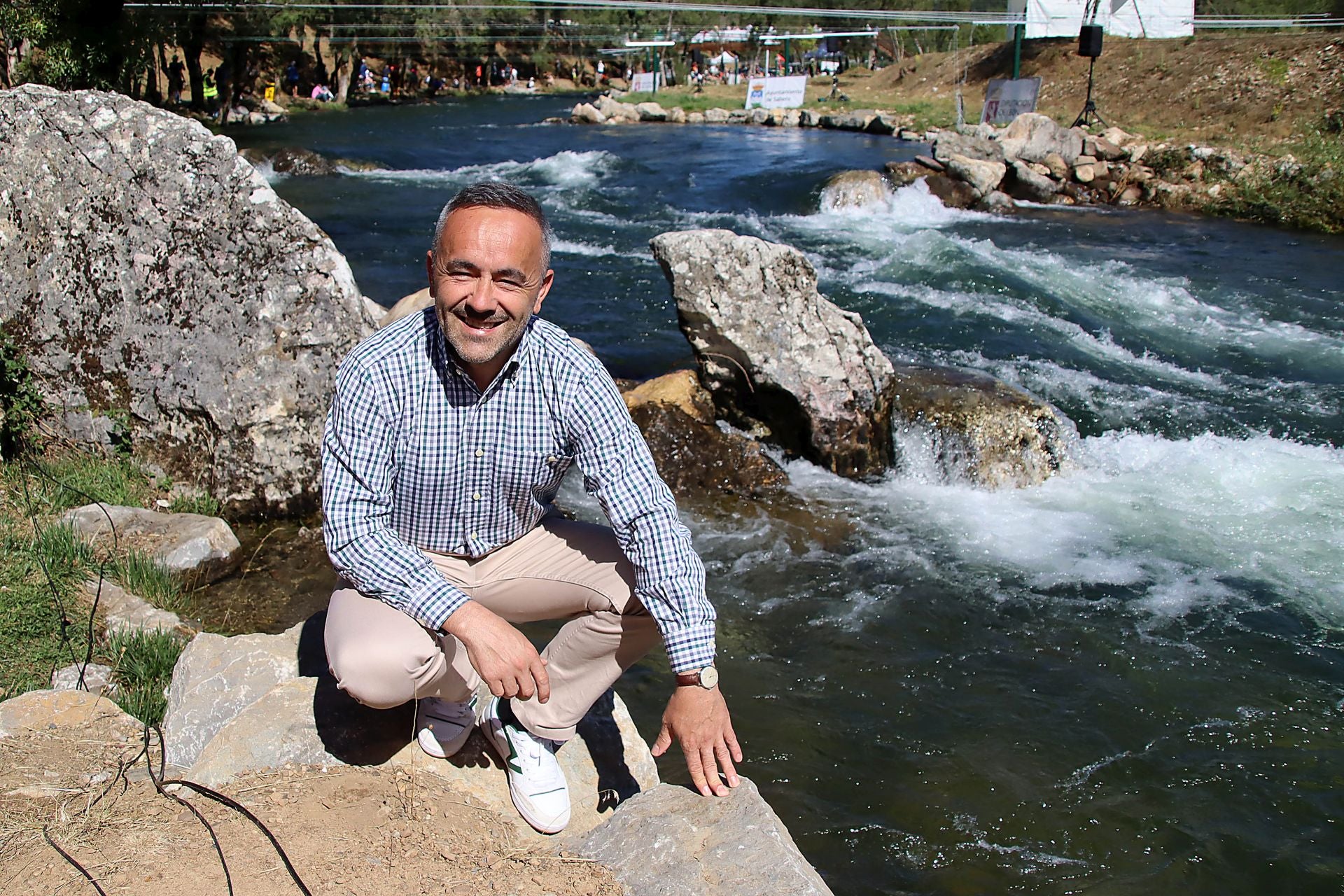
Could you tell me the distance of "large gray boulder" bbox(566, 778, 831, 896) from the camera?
2453 mm

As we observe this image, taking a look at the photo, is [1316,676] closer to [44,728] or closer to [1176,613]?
[1176,613]

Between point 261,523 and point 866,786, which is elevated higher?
point 261,523

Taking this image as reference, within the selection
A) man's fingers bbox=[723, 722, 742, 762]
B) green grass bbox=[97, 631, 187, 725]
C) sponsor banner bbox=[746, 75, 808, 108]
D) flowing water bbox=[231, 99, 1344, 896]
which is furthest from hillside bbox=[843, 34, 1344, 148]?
green grass bbox=[97, 631, 187, 725]

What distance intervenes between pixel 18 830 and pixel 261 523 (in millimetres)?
2757

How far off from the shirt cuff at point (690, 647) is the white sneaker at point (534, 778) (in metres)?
0.65

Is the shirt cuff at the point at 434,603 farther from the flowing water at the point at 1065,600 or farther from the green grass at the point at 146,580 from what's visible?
the green grass at the point at 146,580

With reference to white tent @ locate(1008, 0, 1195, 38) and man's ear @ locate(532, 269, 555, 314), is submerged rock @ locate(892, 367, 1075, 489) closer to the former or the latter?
man's ear @ locate(532, 269, 555, 314)

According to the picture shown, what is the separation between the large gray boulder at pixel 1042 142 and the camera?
18.4 meters

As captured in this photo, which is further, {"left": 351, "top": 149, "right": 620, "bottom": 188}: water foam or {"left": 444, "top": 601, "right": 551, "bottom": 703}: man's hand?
{"left": 351, "top": 149, "right": 620, "bottom": 188}: water foam

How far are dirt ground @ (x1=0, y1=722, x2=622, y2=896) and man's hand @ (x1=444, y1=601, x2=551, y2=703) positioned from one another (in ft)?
1.56

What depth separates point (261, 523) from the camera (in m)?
5.16

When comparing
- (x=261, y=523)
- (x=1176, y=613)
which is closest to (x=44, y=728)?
(x=261, y=523)

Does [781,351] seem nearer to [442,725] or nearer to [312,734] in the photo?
[442,725]

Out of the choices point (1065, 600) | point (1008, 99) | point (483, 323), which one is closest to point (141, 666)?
point (483, 323)
